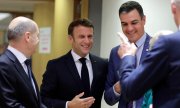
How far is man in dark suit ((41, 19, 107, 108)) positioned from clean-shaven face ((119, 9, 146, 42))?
1.20 ft

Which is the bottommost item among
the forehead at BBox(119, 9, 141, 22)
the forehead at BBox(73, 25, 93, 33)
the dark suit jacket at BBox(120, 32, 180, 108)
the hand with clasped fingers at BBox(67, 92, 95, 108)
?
the hand with clasped fingers at BBox(67, 92, 95, 108)

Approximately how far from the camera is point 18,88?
→ 1856 mm

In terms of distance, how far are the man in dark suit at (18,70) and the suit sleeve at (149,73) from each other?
0.74 metres

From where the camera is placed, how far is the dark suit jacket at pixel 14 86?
1.79 m

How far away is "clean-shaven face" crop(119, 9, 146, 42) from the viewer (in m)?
2.13

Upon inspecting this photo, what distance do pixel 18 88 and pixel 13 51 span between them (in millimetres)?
252

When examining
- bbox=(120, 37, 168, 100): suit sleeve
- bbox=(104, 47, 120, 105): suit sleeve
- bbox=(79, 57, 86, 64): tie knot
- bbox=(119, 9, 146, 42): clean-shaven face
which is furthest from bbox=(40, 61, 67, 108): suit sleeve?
bbox=(120, 37, 168, 100): suit sleeve

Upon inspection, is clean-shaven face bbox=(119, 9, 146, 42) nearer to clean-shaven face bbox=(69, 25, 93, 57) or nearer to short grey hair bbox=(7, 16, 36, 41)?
clean-shaven face bbox=(69, 25, 93, 57)

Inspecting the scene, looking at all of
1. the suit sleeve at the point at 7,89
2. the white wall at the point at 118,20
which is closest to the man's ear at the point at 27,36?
the suit sleeve at the point at 7,89

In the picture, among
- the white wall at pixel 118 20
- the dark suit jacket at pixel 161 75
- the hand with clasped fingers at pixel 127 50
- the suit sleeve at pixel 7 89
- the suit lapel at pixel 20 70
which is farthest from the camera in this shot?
the white wall at pixel 118 20

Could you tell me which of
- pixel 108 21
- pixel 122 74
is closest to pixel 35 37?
pixel 122 74

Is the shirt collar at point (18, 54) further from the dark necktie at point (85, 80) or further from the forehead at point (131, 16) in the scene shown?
the forehead at point (131, 16)

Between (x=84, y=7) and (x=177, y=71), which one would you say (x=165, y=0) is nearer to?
(x=84, y=7)

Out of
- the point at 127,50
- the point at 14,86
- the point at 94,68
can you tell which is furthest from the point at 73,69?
the point at 127,50
